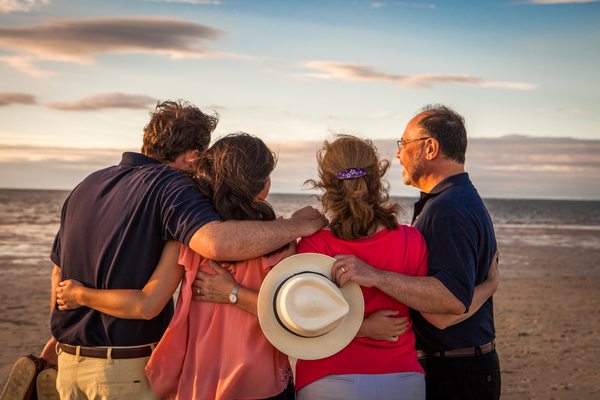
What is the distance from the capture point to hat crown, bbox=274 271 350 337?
2.99m

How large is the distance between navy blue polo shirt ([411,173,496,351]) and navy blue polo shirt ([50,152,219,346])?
1136 mm

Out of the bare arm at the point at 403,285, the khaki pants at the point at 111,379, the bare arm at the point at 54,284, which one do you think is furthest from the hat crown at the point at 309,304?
the bare arm at the point at 54,284

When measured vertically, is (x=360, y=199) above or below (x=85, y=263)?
above

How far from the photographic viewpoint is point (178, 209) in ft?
10.3

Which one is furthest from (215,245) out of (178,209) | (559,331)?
(559,331)

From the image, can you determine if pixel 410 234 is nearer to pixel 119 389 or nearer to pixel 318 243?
pixel 318 243

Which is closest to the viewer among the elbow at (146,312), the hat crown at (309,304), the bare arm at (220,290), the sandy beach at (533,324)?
the hat crown at (309,304)

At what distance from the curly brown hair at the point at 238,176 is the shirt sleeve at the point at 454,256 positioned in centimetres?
84

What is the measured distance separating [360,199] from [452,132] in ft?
3.12

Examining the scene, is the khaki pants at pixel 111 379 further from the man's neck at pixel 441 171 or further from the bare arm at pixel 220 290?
the man's neck at pixel 441 171

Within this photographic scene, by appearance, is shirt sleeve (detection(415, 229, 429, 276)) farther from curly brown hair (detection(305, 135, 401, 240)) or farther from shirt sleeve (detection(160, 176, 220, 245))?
shirt sleeve (detection(160, 176, 220, 245))

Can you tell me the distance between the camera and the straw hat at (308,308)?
300cm

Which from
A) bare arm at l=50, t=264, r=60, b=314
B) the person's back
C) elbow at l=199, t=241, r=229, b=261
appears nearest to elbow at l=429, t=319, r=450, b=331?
the person's back

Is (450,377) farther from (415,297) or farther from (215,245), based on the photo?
(215,245)
